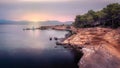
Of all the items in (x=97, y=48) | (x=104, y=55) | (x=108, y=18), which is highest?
(x=108, y=18)

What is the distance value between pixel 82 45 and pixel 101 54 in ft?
125

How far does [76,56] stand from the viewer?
8488 cm

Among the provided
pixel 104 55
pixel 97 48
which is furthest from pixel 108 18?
pixel 104 55

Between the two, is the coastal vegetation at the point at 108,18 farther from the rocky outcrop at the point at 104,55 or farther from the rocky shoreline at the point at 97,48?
the rocky outcrop at the point at 104,55

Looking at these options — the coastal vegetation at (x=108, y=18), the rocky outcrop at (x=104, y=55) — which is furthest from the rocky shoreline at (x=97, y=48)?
the coastal vegetation at (x=108, y=18)

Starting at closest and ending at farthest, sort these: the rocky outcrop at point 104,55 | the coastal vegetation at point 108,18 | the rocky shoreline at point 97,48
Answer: the rocky outcrop at point 104,55
the rocky shoreline at point 97,48
the coastal vegetation at point 108,18

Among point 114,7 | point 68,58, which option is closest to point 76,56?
point 68,58

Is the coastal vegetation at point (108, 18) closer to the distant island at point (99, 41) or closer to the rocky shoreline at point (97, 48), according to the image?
the distant island at point (99, 41)

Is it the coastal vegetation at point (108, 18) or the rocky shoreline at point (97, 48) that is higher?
the coastal vegetation at point (108, 18)

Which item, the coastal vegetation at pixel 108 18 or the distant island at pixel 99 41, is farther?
the coastal vegetation at pixel 108 18

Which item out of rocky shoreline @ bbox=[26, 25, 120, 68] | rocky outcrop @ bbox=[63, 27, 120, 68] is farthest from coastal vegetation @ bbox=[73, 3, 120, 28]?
rocky outcrop @ bbox=[63, 27, 120, 68]

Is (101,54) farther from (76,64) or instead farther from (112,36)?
(112,36)

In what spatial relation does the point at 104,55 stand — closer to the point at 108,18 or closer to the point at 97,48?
the point at 97,48

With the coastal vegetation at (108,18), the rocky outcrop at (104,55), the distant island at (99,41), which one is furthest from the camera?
the coastal vegetation at (108,18)
